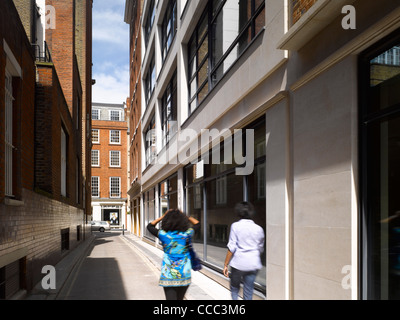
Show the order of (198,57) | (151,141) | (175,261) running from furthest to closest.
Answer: (151,141)
(198,57)
(175,261)

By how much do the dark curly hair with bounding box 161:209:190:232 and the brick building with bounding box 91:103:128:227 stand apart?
4919 cm

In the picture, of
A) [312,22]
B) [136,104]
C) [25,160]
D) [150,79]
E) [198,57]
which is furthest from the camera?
[136,104]

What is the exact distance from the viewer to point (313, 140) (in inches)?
204

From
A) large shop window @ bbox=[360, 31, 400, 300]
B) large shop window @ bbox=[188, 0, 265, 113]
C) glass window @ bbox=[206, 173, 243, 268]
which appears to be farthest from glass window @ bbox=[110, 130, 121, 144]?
large shop window @ bbox=[360, 31, 400, 300]

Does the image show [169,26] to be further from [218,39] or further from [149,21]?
[149,21]

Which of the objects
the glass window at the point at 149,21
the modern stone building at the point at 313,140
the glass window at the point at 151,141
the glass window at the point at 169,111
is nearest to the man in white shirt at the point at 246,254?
the modern stone building at the point at 313,140

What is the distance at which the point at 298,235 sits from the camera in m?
5.46

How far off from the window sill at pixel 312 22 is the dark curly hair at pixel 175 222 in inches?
114

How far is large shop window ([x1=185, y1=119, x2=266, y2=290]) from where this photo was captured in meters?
7.33

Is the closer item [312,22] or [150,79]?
[312,22]

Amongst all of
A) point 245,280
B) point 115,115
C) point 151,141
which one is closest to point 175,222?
point 245,280

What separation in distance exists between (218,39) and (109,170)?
4664 centimetres

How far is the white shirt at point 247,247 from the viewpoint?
538 cm

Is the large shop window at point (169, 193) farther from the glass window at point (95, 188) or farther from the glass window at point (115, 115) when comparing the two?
the glass window at point (115, 115)
